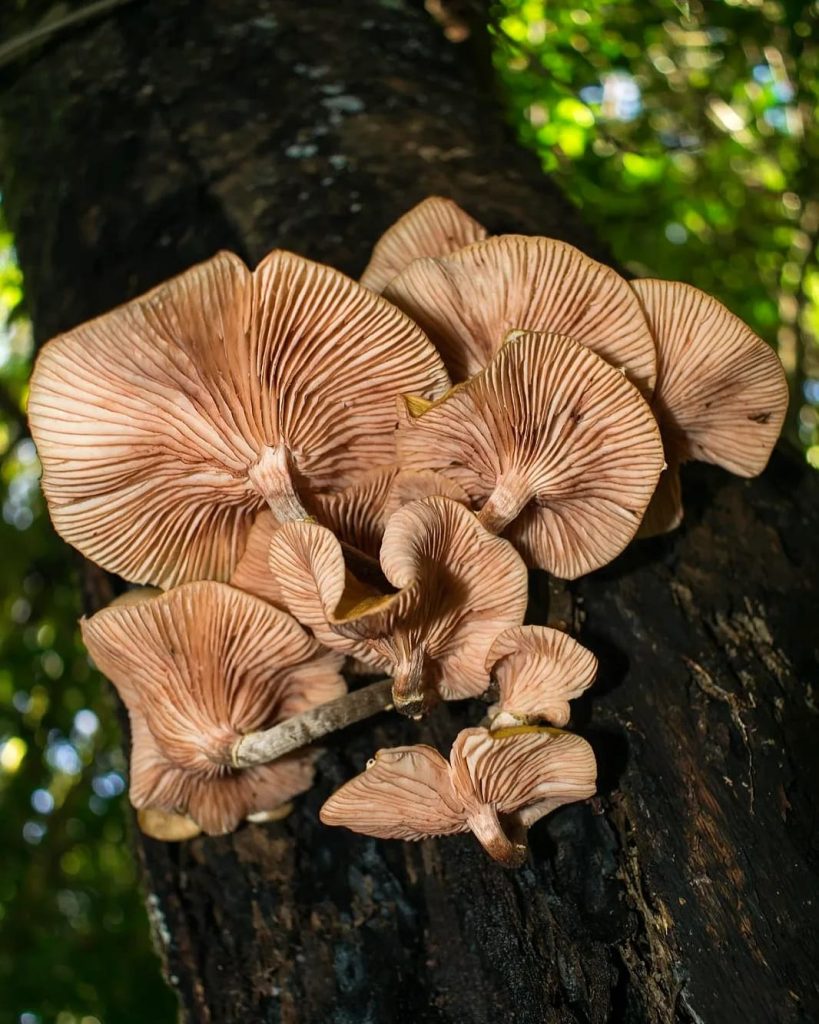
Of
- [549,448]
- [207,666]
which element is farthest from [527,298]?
[207,666]

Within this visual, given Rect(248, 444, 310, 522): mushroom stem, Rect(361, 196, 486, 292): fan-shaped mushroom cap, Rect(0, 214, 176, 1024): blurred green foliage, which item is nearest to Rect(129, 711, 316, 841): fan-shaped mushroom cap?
Rect(248, 444, 310, 522): mushroom stem

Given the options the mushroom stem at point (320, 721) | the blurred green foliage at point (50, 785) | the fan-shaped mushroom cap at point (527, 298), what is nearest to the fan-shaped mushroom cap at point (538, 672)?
the mushroom stem at point (320, 721)

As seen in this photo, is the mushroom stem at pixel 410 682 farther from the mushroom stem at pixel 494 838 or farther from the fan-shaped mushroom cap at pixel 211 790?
the fan-shaped mushroom cap at pixel 211 790

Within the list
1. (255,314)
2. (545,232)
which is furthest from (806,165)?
(255,314)

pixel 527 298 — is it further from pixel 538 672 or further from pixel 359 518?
pixel 538 672

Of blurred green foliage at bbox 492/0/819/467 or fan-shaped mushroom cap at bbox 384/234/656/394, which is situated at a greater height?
fan-shaped mushroom cap at bbox 384/234/656/394

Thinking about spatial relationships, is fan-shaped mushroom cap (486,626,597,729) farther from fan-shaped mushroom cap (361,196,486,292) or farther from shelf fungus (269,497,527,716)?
fan-shaped mushroom cap (361,196,486,292)

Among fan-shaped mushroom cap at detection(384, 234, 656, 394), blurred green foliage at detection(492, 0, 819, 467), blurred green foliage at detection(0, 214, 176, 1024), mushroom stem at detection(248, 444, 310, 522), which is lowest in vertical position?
blurred green foliage at detection(0, 214, 176, 1024)

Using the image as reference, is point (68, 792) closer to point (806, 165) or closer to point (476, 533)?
point (476, 533)
